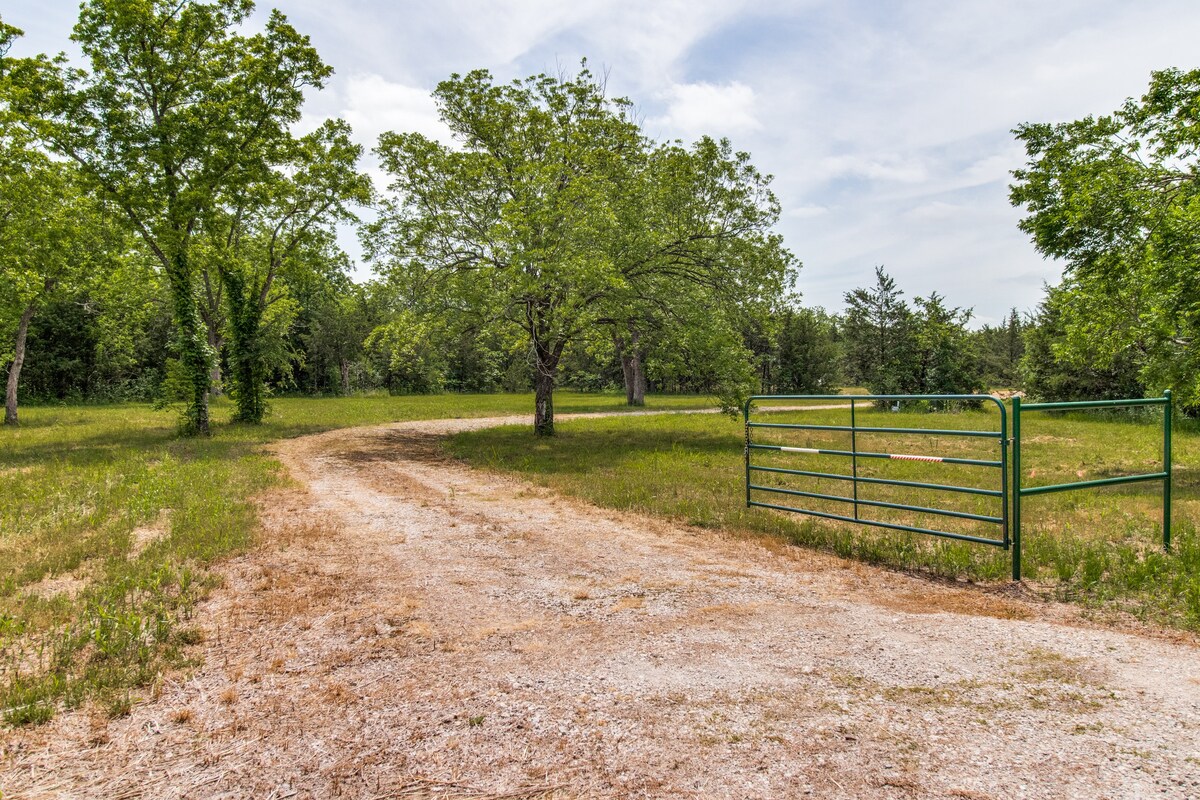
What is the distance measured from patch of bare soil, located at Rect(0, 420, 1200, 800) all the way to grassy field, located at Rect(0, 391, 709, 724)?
345mm

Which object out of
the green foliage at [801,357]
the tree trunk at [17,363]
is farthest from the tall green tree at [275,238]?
the green foliage at [801,357]

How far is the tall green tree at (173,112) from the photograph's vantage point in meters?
16.1

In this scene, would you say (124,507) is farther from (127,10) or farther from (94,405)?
(94,405)

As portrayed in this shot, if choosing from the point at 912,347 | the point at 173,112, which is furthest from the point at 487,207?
the point at 912,347

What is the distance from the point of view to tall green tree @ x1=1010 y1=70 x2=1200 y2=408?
1101 centimetres

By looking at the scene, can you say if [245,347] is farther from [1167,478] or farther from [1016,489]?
[1167,478]

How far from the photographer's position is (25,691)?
3.63m

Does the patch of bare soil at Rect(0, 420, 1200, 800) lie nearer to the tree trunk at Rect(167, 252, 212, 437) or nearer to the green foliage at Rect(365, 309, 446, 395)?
the green foliage at Rect(365, 309, 446, 395)

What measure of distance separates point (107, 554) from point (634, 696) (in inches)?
239

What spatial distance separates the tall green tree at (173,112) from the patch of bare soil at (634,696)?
1507 centimetres

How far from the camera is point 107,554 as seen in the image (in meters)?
6.49

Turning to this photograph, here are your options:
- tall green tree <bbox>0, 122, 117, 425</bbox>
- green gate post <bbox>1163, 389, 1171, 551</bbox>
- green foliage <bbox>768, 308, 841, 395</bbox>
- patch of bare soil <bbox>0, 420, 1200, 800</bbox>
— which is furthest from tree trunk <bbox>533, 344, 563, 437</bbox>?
green foliage <bbox>768, 308, 841, 395</bbox>

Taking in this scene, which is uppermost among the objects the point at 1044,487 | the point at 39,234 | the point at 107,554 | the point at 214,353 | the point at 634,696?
the point at 39,234

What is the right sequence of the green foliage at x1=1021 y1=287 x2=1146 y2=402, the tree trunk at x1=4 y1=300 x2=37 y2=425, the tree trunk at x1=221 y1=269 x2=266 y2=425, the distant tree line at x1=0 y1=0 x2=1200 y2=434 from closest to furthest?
1. the distant tree line at x1=0 y1=0 x2=1200 y2=434
2. the tree trunk at x1=221 y1=269 x2=266 y2=425
3. the tree trunk at x1=4 y1=300 x2=37 y2=425
4. the green foliage at x1=1021 y1=287 x2=1146 y2=402
